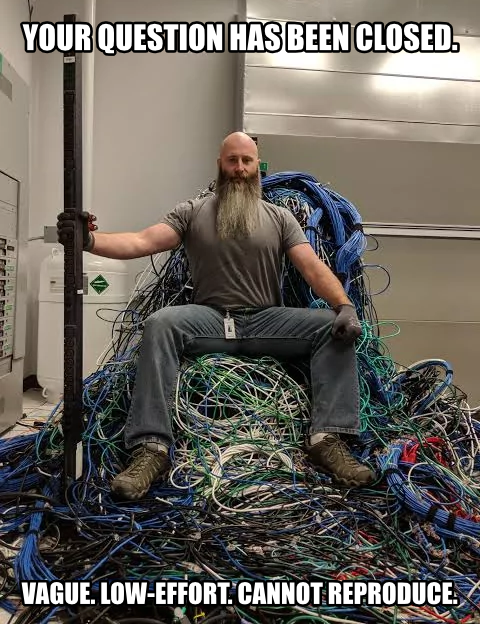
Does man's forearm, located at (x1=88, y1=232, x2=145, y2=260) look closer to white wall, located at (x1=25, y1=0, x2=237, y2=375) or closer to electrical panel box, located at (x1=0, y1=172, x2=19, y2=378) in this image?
electrical panel box, located at (x1=0, y1=172, x2=19, y2=378)

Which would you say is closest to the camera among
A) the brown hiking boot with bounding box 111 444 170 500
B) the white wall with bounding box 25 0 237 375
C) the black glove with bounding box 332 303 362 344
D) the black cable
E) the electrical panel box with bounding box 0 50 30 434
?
the black cable

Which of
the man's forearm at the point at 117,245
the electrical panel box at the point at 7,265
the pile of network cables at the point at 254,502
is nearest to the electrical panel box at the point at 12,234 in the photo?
the electrical panel box at the point at 7,265

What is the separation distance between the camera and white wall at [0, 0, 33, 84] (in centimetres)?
260

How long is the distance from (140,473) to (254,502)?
322 millimetres

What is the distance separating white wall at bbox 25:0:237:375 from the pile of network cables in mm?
1519

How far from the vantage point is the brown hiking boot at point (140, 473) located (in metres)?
1.23

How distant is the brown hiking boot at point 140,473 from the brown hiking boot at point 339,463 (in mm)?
454

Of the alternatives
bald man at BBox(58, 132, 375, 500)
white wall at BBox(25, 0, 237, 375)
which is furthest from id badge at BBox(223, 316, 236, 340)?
white wall at BBox(25, 0, 237, 375)

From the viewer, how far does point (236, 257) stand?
72.4 inches

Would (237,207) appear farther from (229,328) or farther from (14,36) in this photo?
(14,36)
